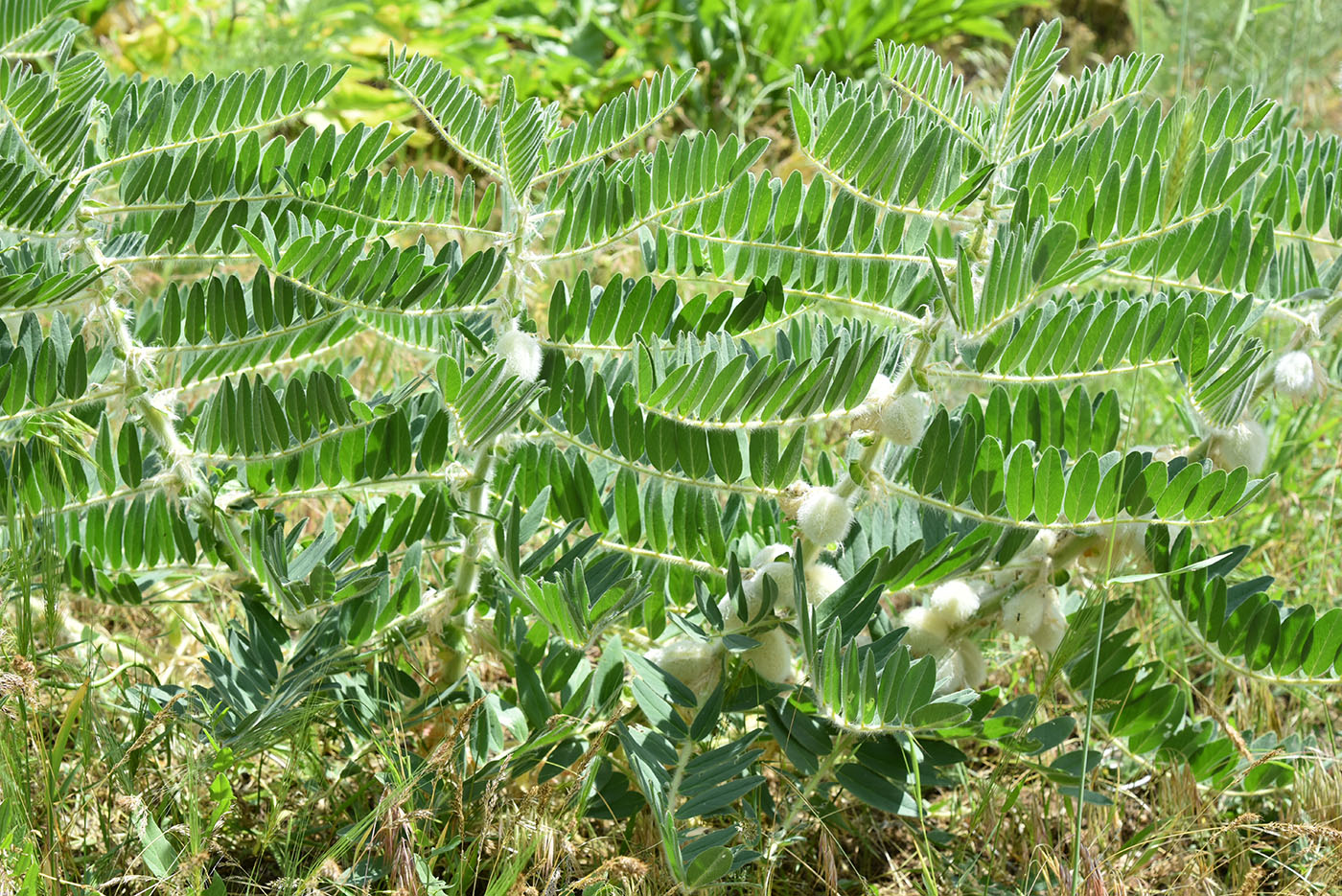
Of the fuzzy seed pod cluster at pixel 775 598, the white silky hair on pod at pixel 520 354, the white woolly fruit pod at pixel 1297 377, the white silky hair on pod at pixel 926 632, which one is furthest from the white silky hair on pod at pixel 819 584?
the white woolly fruit pod at pixel 1297 377

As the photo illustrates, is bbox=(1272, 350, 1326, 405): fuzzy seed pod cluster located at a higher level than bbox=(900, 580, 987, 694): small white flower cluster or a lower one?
higher

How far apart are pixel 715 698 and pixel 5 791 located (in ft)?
1.88

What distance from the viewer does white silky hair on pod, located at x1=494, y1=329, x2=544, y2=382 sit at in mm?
952

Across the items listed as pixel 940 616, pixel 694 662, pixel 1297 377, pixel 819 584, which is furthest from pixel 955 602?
pixel 1297 377

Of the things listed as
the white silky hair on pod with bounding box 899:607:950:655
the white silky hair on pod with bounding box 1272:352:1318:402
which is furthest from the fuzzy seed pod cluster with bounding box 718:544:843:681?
the white silky hair on pod with bounding box 1272:352:1318:402

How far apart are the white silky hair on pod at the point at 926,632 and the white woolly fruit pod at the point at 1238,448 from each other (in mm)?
273

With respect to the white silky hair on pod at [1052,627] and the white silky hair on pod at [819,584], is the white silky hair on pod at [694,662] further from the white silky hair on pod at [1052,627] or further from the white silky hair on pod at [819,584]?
the white silky hair on pod at [1052,627]

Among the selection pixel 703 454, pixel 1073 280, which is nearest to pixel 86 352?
pixel 703 454

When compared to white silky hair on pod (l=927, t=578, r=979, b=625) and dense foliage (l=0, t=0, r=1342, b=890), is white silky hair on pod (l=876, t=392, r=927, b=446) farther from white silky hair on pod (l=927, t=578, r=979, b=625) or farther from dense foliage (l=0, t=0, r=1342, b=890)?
white silky hair on pod (l=927, t=578, r=979, b=625)

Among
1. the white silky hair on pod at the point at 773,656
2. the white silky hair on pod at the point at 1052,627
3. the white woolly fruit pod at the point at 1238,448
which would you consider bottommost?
the white silky hair on pod at the point at 773,656

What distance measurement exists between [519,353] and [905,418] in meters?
0.30

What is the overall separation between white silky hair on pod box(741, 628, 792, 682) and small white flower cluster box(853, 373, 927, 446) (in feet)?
0.75

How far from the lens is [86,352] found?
1061 mm

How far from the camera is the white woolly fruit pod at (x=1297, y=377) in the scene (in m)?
1.03
